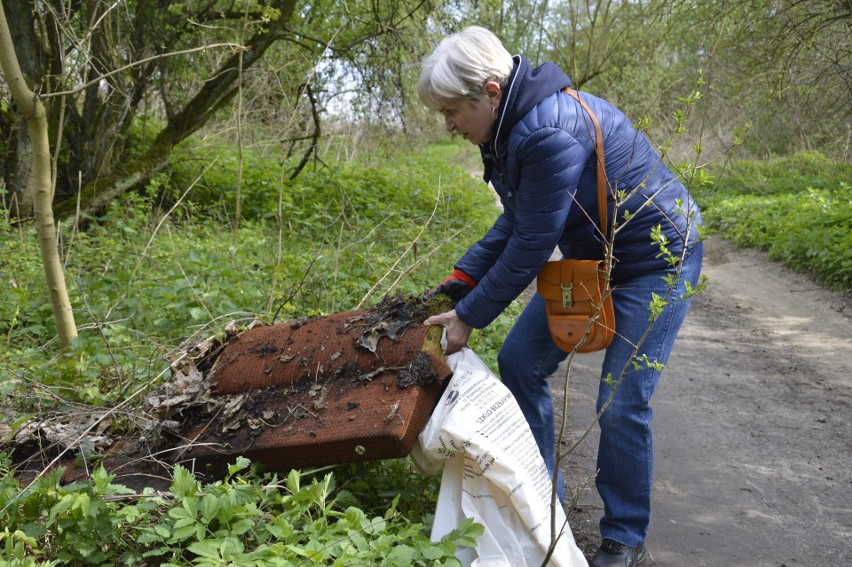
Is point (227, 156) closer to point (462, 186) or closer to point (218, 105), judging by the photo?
point (218, 105)

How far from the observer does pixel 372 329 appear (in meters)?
2.77

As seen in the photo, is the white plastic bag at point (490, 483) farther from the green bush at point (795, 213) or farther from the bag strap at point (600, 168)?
the green bush at point (795, 213)

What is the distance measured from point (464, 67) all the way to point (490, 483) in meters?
1.42

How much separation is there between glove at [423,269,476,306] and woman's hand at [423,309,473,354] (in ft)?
0.85

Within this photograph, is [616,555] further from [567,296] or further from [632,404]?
[567,296]

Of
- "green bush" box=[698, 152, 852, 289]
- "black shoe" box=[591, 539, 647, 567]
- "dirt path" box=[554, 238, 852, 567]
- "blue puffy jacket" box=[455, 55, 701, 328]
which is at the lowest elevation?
"dirt path" box=[554, 238, 852, 567]

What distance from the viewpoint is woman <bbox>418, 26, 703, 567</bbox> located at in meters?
2.50

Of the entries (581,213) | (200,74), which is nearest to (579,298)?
(581,213)

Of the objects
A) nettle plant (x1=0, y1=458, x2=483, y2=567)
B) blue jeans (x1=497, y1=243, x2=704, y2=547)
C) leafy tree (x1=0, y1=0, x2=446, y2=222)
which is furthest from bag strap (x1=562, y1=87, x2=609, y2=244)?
leafy tree (x1=0, y1=0, x2=446, y2=222)

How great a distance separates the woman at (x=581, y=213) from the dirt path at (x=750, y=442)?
0.37 m

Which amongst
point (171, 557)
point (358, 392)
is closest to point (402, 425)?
point (358, 392)

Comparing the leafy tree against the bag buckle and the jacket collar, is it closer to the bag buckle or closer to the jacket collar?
the jacket collar

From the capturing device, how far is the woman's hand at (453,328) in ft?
9.14

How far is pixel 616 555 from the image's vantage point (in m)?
2.77
